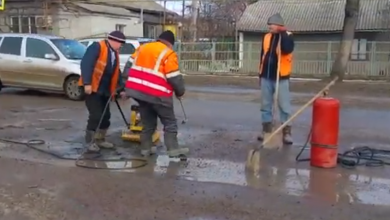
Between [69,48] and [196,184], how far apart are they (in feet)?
30.4

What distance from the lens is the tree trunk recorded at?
20.6 metres

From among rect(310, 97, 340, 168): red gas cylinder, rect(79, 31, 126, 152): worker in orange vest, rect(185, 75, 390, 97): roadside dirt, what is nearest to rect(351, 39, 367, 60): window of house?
rect(185, 75, 390, 97): roadside dirt

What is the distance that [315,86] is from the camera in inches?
756

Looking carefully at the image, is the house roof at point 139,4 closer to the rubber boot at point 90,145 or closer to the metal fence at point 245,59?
the metal fence at point 245,59

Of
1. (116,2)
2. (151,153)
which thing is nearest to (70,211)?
(151,153)

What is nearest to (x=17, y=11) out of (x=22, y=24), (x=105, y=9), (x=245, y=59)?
(x=22, y=24)

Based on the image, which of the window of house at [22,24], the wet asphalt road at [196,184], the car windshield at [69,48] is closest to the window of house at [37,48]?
the car windshield at [69,48]

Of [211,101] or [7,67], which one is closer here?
[211,101]

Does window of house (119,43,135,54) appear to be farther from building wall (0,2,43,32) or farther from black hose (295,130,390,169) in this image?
building wall (0,2,43,32)

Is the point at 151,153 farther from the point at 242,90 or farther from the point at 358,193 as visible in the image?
the point at 242,90

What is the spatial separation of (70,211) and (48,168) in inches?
67.9

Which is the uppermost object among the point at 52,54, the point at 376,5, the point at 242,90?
the point at 376,5

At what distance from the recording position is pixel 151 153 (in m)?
7.29

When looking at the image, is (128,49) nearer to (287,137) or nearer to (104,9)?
(287,137)
